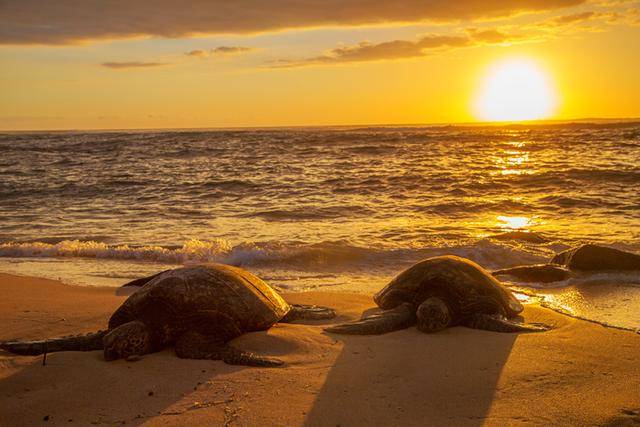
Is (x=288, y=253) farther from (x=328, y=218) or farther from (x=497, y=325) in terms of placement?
(x=497, y=325)

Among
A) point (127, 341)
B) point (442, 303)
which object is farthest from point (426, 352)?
point (127, 341)

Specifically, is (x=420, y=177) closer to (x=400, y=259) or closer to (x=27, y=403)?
(x=400, y=259)

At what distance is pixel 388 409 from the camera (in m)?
4.60

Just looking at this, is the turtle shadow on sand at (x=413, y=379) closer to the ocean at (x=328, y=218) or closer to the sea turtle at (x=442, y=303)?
the sea turtle at (x=442, y=303)

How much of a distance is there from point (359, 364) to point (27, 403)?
264 cm

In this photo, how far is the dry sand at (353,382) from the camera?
4480mm

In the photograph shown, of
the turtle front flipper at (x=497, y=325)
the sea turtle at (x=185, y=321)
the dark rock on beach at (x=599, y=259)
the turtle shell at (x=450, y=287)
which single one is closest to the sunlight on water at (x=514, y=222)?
the dark rock on beach at (x=599, y=259)

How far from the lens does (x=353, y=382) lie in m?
5.12

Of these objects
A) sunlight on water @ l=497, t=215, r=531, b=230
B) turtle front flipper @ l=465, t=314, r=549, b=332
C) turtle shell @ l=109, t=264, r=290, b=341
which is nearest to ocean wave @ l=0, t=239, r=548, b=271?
sunlight on water @ l=497, t=215, r=531, b=230

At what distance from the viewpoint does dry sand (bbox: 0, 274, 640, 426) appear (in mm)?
4480

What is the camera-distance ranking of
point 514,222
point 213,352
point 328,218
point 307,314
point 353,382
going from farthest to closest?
point 328,218, point 514,222, point 307,314, point 213,352, point 353,382

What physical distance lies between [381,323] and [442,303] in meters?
0.71

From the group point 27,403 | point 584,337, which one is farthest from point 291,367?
point 584,337

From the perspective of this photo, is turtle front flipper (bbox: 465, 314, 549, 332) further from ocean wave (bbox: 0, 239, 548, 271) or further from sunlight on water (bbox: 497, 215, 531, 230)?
sunlight on water (bbox: 497, 215, 531, 230)
